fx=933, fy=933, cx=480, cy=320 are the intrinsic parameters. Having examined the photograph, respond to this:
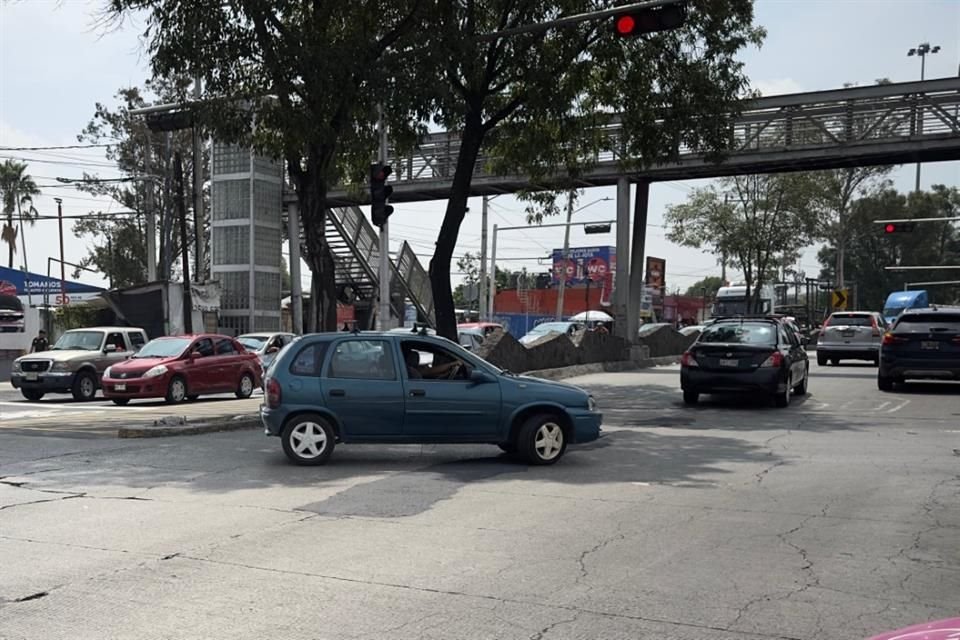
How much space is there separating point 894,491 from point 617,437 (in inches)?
193

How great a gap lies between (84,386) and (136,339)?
7.76 ft

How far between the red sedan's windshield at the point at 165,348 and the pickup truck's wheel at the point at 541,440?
39.4ft

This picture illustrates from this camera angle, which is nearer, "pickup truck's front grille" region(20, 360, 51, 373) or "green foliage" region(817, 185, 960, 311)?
"pickup truck's front grille" region(20, 360, 51, 373)

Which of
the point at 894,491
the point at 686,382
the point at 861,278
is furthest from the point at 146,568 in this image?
the point at 861,278

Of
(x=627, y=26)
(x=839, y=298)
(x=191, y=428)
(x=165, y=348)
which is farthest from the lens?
(x=839, y=298)

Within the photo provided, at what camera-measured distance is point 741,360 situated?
17.0m

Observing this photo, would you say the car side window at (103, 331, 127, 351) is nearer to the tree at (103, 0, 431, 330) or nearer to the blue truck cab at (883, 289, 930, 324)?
the tree at (103, 0, 431, 330)

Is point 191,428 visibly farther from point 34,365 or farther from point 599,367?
point 599,367

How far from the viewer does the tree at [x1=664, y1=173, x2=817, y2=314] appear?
139 ft

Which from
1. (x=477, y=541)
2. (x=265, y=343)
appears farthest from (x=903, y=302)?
(x=477, y=541)

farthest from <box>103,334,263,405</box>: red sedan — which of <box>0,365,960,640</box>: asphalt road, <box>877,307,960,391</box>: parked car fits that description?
<box>877,307,960,391</box>: parked car

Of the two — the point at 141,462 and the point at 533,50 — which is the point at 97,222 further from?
the point at 141,462

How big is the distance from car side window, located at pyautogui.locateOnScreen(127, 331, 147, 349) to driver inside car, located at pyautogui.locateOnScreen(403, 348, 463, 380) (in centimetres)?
1476

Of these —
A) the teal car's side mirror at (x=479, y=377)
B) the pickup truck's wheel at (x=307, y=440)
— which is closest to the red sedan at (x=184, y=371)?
the pickup truck's wheel at (x=307, y=440)
